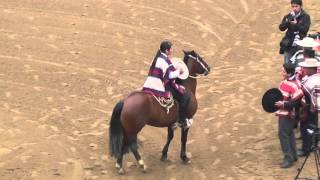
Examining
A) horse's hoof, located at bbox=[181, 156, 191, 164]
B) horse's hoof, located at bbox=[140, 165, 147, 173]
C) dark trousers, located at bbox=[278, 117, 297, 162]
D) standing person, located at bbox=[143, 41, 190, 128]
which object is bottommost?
horse's hoof, located at bbox=[140, 165, 147, 173]

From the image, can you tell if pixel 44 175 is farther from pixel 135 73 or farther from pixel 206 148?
pixel 135 73

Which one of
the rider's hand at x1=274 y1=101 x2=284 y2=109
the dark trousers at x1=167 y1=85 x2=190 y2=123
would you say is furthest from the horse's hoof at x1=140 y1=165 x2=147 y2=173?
the rider's hand at x1=274 y1=101 x2=284 y2=109

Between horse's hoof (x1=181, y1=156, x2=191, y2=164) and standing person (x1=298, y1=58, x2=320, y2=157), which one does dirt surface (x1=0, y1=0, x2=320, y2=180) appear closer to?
horse's hoof (x1=181, y1=156, x2=191, y2=164)

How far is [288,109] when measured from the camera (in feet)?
38.0

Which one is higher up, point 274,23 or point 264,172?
point 274,23

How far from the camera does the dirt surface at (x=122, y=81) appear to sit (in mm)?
12422

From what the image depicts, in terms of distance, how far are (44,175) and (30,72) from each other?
5643 mm

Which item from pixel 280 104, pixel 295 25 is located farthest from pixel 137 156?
pixel 295 25

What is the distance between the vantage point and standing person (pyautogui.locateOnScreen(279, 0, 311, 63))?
537 inches

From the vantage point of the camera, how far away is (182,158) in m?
12.4

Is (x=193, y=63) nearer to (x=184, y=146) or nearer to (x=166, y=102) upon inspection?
(x=166, y=102)

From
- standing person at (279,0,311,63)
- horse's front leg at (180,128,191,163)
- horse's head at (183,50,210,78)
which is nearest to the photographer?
horse's front leg at (180,128,191,163)

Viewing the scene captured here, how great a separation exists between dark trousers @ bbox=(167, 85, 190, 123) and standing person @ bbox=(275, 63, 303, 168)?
171 centimetres

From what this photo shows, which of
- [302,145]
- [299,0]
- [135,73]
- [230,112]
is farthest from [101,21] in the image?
[302,145]
